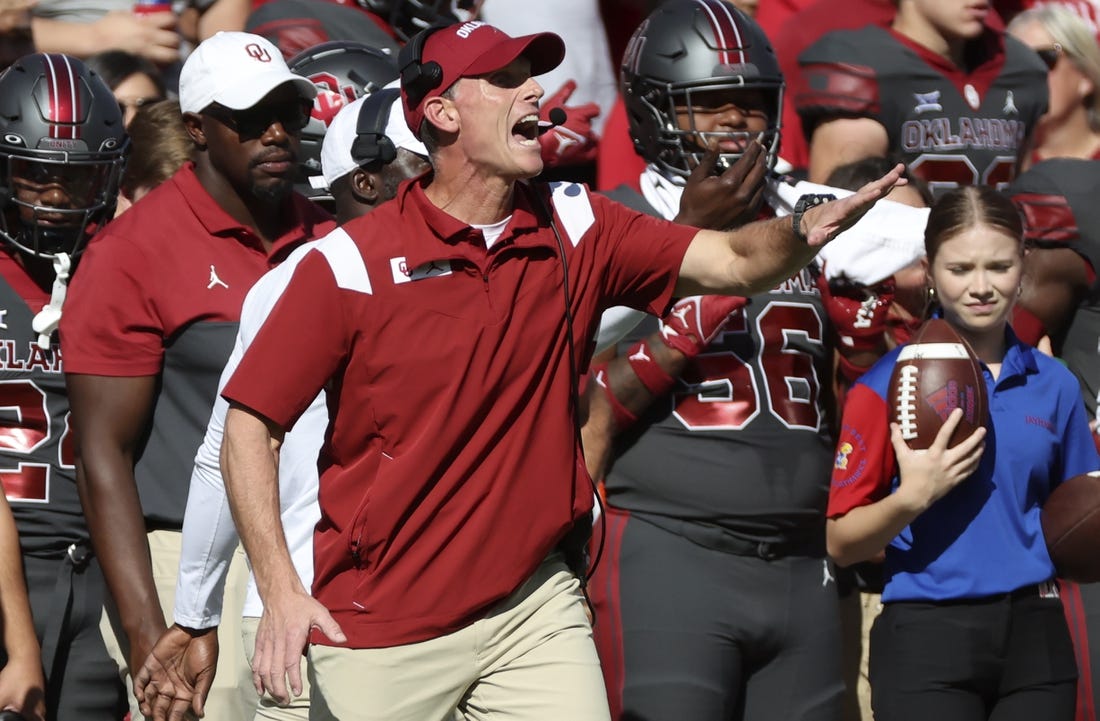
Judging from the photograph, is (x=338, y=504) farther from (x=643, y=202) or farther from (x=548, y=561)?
(x=643, y=202)

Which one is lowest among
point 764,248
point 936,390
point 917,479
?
point 917,479

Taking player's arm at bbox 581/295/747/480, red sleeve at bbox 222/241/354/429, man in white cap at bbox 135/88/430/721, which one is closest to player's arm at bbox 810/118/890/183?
player's arm at bbox 581/295/747/480

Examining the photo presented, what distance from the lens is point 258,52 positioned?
5.12 metres

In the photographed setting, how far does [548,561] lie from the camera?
13.0 feet

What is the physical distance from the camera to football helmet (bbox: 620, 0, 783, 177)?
5180 mm

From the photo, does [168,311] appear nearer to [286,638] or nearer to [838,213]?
[286,638]

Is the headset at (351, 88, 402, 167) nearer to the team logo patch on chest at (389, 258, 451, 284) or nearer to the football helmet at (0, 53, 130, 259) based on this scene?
the football helmet at (0, 53, 130, 259)

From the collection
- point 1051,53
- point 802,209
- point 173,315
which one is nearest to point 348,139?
point 173,315

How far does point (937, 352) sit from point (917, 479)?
1.08ft

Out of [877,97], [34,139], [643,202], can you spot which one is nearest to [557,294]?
[643,202]

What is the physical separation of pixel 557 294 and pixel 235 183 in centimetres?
147

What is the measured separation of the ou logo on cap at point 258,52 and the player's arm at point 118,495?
36.4 inches

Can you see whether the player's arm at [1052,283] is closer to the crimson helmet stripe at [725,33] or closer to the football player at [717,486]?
the football player at [717,486]

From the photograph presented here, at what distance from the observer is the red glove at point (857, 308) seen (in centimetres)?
520
